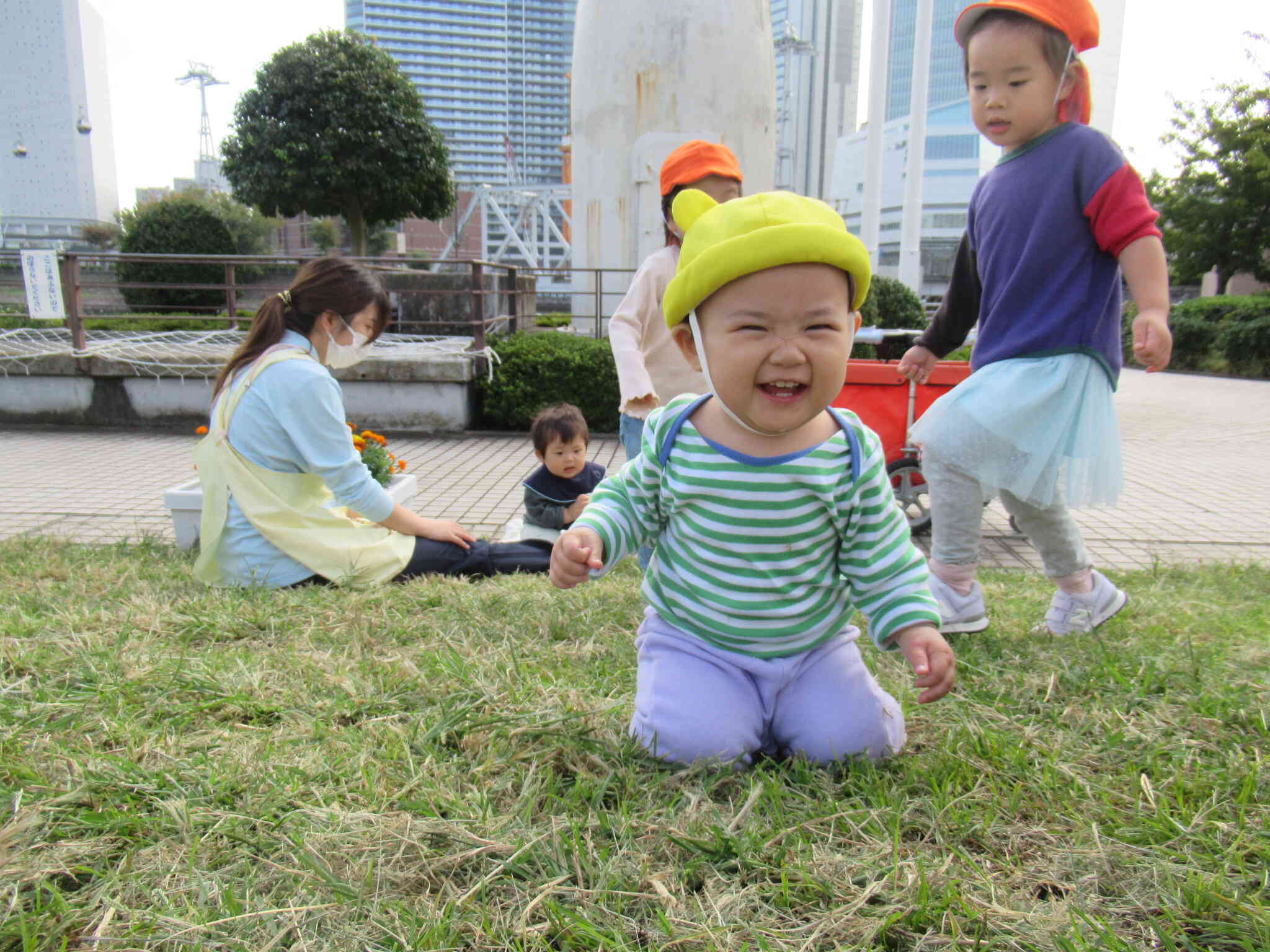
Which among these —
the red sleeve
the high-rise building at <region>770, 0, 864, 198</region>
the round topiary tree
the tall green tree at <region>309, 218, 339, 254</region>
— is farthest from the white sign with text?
the tall green tree at <region>309, 218, 339, 254</region>

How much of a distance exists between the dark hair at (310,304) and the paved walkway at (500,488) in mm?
1643

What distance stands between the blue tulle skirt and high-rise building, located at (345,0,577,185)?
8666 centimetres

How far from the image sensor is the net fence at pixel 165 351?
873 cm

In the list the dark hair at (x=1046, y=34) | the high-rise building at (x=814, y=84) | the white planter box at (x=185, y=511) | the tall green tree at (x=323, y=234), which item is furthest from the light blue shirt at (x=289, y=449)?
the tall green tree at (x=323, y=234)

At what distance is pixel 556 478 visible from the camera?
14.4 feet

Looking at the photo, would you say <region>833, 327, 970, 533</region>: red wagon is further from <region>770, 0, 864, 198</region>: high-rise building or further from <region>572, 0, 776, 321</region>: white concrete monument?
<region>770, 0, 864, 198</region>: high-rise building

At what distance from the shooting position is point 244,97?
1741 centimetres

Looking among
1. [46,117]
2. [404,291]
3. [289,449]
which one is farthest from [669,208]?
[46,117]

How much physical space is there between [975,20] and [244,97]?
18.1m

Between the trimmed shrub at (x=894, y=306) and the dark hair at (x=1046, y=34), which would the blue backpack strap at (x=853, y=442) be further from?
the trimmed shrub at (x=894, y=306)

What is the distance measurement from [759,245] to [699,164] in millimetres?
1890

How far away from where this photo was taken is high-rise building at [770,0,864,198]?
39406 mm

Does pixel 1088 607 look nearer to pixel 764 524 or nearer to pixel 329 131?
pixel 764 524

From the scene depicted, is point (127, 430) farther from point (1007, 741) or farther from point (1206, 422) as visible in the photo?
point (1206, 422)
